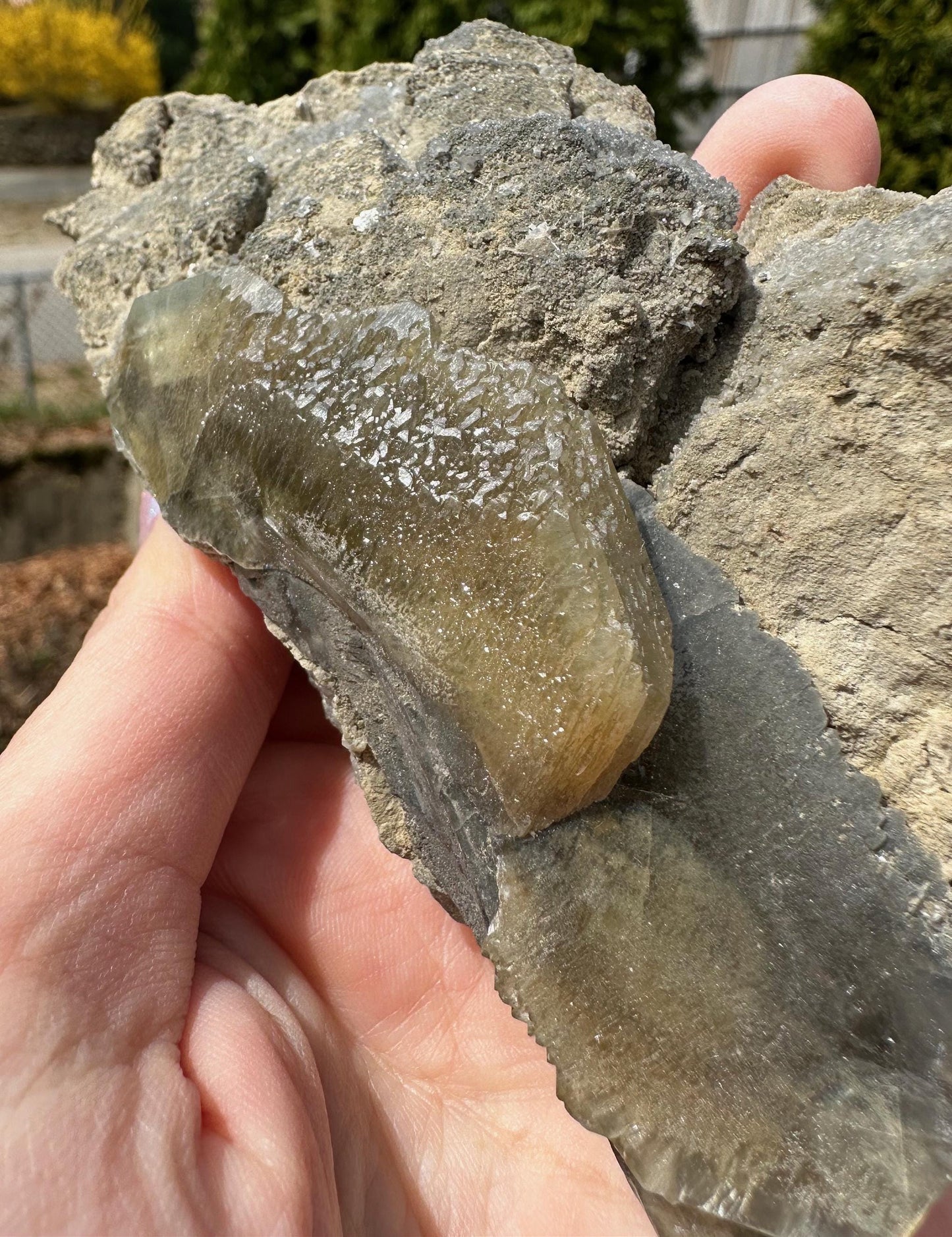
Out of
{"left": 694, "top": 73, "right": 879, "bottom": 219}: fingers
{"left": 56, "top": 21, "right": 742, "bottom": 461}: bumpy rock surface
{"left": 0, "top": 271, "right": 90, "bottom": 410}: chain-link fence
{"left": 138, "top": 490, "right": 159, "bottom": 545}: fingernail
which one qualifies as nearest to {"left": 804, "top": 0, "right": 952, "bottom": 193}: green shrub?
{"left": 694, "top": 73, "right": 879, "bottom": 219}: fingers

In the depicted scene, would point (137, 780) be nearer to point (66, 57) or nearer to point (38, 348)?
point (38, 348)

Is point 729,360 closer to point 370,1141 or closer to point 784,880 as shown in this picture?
point 784,880

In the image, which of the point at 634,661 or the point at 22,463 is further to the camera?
the point at 22,463

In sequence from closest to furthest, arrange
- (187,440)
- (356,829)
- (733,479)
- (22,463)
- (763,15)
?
(733,479), (187,440), (356,829), (22,463), (763,15)

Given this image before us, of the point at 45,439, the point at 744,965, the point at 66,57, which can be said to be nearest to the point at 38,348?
the point at 45,439

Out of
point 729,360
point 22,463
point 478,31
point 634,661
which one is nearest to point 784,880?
point 634,661

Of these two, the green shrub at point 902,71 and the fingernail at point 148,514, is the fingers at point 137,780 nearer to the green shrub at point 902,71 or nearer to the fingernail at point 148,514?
the fingernail at point 148,514

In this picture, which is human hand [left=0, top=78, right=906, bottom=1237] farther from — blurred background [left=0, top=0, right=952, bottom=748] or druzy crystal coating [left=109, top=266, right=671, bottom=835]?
blurred background [left=0, top=0, right=952, bottom=748]

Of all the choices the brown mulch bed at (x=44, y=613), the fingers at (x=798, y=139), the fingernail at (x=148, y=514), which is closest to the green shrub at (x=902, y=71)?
the fingers at (x=798, y=139)
